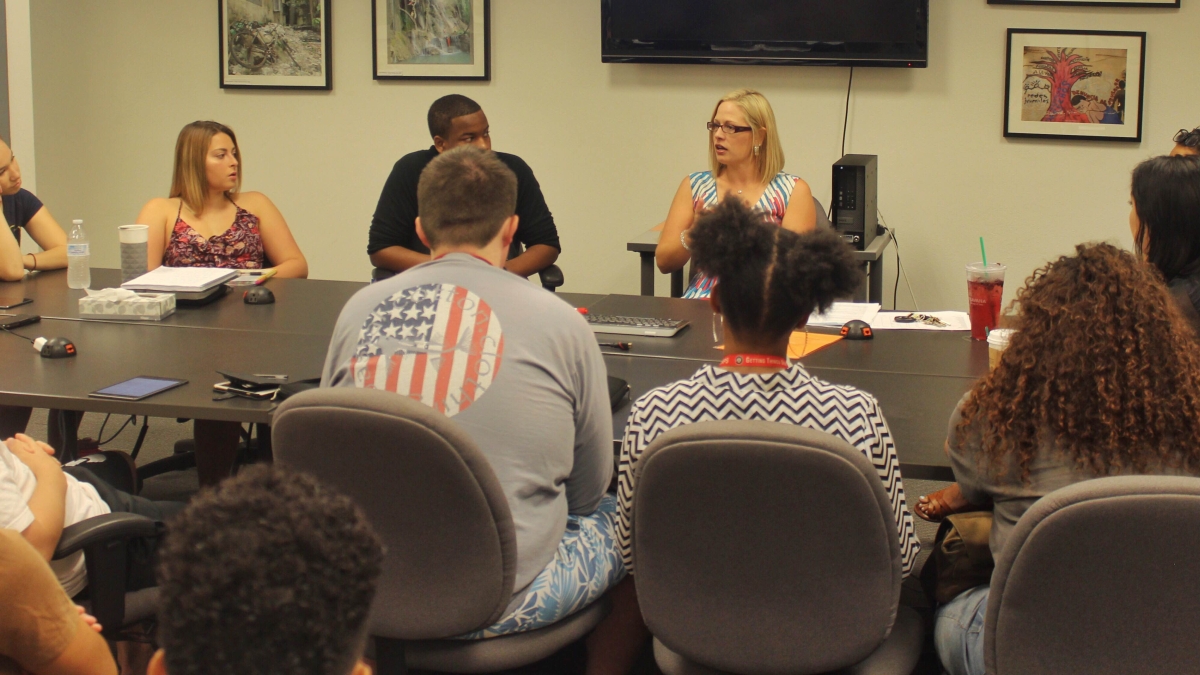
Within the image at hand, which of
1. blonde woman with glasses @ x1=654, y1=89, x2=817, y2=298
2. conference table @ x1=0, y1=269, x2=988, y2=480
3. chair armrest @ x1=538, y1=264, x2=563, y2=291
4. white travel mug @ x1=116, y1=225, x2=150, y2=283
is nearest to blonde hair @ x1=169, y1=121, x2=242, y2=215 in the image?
white travel mug @ x1=116, y1=225, x2=150, y2=283

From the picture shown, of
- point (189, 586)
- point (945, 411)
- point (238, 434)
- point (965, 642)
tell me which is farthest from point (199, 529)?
point (238, 434)

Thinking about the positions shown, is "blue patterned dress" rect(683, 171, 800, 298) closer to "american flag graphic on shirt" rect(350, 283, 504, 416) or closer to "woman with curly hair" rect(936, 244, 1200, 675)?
"american flag graphic on shirt" rect(350, 283, 504, 416)

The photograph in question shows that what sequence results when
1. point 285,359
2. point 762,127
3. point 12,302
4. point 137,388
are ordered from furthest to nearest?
point 762,127 < point 12,302 < point 285,359 < point 137,388

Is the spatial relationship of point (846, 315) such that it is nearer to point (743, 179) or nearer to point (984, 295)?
point (984, 295)

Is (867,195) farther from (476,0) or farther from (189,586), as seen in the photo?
(189,586)

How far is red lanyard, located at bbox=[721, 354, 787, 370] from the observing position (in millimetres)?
1647

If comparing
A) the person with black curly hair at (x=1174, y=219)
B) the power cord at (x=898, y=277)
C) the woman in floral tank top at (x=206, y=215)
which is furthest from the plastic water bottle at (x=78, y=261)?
the power cord at (x=898, y=277)

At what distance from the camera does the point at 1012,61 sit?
14.7 ft

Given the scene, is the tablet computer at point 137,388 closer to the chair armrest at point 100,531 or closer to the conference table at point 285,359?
the conference table at point 285,359

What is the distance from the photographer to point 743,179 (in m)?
3.59

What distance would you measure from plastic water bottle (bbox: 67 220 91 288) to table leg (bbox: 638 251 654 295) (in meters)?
1.92

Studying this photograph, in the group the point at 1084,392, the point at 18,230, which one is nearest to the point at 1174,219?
the point at 1084,392

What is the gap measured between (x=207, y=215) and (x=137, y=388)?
165 cm

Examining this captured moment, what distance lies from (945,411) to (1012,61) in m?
2.91
